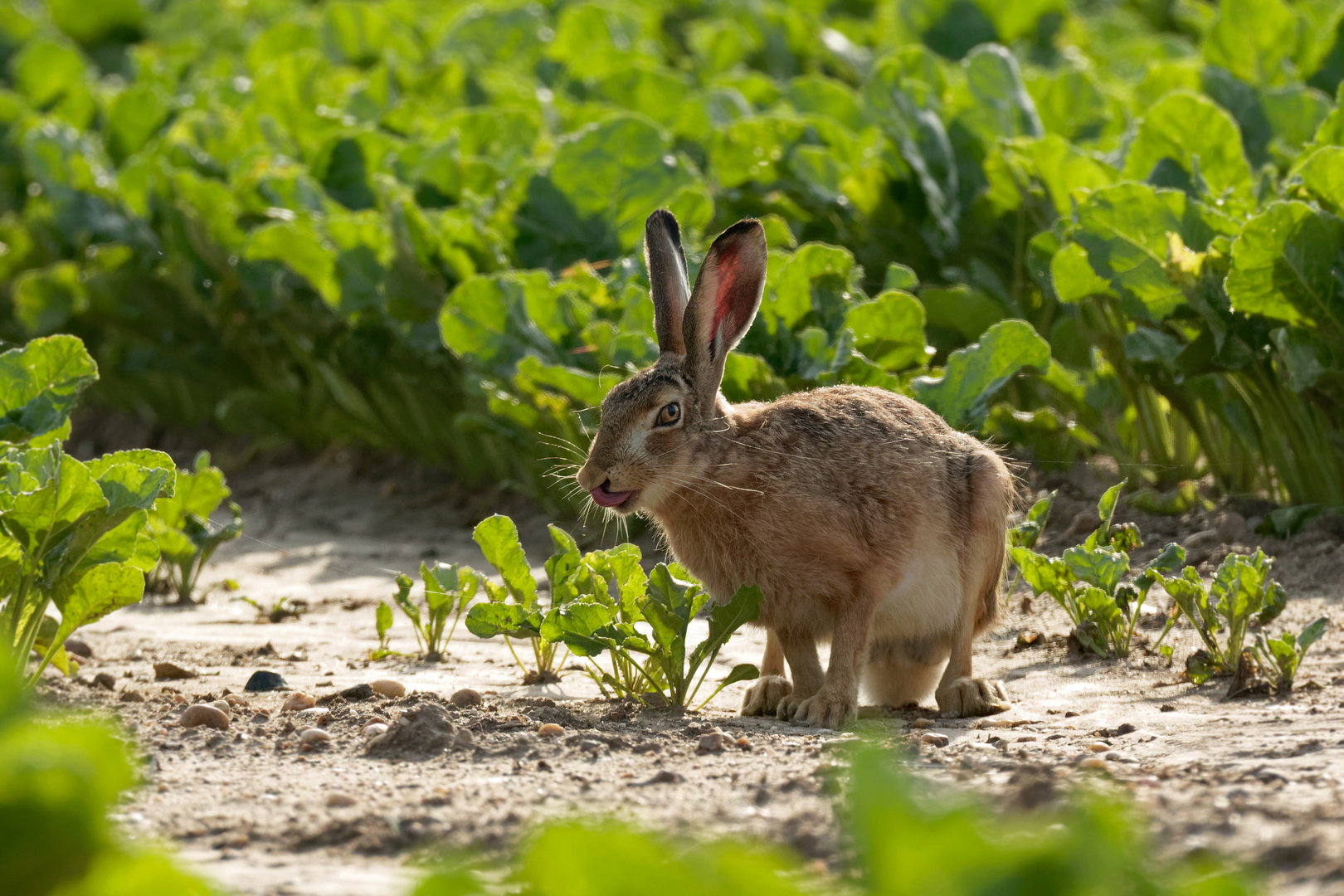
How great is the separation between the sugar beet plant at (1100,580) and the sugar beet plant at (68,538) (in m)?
2.62

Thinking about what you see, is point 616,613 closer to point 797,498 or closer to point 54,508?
point 797,498

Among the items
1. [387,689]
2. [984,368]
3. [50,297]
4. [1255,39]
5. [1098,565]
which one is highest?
[1255,39]

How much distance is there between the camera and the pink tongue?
4336mm

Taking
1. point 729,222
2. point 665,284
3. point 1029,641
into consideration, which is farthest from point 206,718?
point 729,222

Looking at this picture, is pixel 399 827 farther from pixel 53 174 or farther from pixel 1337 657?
pixel 53 174

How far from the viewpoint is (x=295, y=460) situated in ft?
29.1

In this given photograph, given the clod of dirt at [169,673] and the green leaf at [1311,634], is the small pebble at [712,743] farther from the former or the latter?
the clod of dirt at [169,673]

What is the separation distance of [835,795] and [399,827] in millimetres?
858

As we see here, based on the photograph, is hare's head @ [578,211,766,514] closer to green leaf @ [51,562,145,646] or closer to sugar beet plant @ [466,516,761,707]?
sugar beet plant @ [466,516,761,707]

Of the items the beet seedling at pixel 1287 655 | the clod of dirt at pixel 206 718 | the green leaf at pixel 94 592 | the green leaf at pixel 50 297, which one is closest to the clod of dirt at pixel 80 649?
the green leaf at pixel 94 592

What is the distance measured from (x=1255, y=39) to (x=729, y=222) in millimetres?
3641

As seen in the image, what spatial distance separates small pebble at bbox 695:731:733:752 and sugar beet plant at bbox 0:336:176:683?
1489 millimetres

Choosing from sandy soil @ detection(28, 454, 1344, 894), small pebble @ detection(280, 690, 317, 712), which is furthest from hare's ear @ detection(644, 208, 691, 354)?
small pebble @ detection(280, 690, 317, 712)

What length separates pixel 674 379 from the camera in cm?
444
